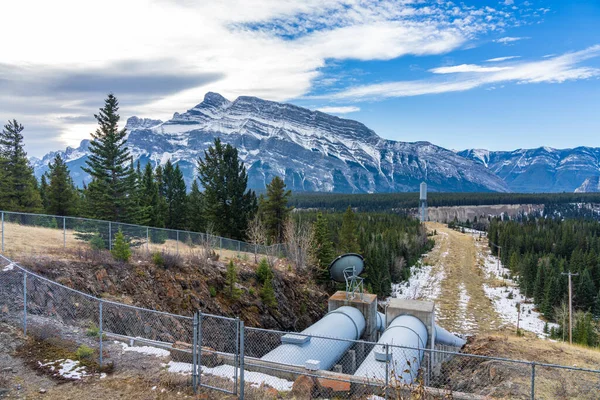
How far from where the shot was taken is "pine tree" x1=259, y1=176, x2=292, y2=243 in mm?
44188

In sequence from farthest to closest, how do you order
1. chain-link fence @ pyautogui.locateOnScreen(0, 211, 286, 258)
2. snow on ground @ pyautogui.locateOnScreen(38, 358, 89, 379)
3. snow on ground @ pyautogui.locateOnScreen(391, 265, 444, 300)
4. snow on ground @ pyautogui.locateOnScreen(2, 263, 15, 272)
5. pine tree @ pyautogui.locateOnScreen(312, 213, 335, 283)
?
1. snow on ground @ pyautogui.locateOnScreen(391, 265, 444, 300)
2. pine tree @ pyautogui.locateOnScreen(312, 213, 335, 283)
3. chain-link fence @ pyautogui.locateOnScreen(0, 211, 286, 258)
4. snow on ground @ pyautogui.locateOnScreen(2, 263, 15, 272)
5. snow on ground @ pyautogui.locateOnScreen(38, 358, 89, 379)

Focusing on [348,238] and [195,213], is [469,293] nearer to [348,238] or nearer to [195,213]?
[348,238]

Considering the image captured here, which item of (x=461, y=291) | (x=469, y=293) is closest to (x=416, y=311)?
(x=469, y=293)

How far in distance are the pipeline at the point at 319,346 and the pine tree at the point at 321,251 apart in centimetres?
1742

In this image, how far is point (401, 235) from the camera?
79500 millimetres

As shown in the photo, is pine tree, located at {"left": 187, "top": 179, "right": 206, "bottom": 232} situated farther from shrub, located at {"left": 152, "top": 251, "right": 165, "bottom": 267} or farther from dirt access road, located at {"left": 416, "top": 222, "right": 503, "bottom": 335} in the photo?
dirt access road, located at {"left": 416, "top": 222, "right": 503, "bottom": 335}

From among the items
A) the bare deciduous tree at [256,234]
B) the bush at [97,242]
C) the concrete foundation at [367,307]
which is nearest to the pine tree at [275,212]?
the bare deciduous tree at [256,234]

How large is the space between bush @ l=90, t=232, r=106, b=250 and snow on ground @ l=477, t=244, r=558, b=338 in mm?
42694

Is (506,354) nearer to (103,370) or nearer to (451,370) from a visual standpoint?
(451,370)

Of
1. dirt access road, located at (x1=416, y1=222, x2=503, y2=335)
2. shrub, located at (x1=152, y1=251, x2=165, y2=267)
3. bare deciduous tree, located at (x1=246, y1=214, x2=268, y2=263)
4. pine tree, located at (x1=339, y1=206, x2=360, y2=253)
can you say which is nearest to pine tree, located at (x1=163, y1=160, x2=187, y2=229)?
bare deciduous tree, located at (x1=246, y1=214, x2=268, y2=263)

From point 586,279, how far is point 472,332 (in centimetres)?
2724

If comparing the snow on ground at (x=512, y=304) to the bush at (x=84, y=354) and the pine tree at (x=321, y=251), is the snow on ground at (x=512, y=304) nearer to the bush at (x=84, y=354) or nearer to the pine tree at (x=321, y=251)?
the pine tree at (x=321, y=251)

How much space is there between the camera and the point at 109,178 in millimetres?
37812

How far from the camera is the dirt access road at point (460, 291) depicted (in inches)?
1723
